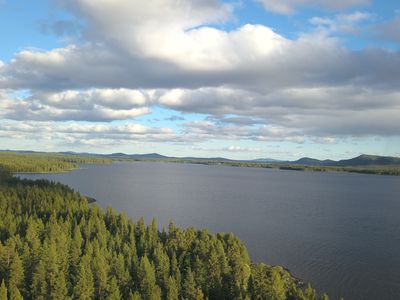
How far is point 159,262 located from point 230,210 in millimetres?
85775

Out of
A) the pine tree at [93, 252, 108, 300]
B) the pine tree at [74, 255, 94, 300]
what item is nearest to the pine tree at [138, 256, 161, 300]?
the pine tree at [93, 252, 108, 300]

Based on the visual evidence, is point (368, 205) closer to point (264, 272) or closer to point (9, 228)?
point (264, 272)

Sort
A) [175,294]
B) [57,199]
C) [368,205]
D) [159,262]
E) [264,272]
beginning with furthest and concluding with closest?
[368,205] < [57,199] < [159,262] < [264,272] < [175,294]

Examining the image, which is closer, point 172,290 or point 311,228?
point 172,290

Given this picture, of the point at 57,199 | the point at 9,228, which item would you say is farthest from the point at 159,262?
the point at 57,199

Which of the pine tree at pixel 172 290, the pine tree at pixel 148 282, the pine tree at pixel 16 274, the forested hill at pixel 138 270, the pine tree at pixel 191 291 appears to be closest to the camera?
the pine tree at pixel 172 290

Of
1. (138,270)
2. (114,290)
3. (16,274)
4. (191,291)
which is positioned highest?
(138,270)

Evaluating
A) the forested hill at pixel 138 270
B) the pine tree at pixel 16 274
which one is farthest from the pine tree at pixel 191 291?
the pine tree at pixel 16 274

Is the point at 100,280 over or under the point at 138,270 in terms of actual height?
under

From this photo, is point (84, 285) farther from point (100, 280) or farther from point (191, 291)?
point (191, 291)

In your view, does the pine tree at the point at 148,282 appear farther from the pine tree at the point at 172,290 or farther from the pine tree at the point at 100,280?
the pine tree at the point at 100,280

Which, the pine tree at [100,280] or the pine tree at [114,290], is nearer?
the pine tree at [114,290]

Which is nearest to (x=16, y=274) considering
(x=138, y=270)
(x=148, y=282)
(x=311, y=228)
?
(x=138, y=270)

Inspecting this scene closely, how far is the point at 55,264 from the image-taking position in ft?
205
